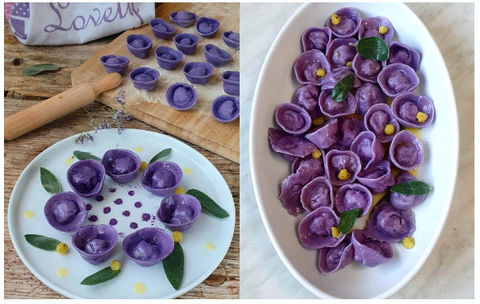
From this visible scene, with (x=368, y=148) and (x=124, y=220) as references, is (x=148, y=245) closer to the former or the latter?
(x=124, y=220)

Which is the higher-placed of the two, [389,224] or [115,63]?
[389,224]

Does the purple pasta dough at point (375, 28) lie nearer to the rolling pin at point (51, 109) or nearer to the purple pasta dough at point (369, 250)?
the purple pasta dough at point (369, 250)

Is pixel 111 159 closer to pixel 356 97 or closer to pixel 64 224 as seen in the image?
pixel 64 224

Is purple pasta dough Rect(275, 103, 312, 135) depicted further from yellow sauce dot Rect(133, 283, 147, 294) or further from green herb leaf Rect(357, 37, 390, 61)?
yellow sauce dot Rect(133, 283, 147, 294)

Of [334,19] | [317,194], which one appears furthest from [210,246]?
[334,19]

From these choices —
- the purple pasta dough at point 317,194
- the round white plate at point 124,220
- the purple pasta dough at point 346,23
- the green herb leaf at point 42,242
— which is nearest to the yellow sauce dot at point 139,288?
the round white plate at point 124,220

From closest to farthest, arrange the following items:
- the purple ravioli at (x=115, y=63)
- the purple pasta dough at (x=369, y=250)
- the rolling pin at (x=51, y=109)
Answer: the purple pasta dough at (x=369, y=250)
the rolling pin at (x=51, y=109)
the purple ravioli at (x=115, y=63)
